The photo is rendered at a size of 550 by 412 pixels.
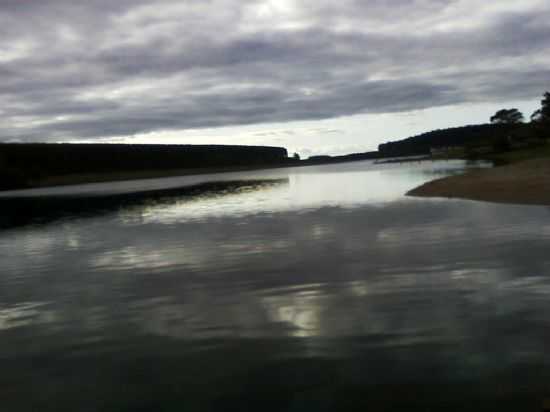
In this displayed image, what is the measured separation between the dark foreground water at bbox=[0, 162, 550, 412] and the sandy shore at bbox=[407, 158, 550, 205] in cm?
1057

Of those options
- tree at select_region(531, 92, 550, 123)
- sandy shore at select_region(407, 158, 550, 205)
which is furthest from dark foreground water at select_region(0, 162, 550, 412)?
tree at select_region(531, 92, 550, 123)

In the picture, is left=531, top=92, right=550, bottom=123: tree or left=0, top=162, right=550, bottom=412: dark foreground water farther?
left=531, top=92, right=550, bottom=123: tree

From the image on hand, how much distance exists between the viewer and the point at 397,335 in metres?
11.7

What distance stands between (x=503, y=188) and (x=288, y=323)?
33746mm

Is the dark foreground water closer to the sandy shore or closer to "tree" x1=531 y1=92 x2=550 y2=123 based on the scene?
the sandy shore

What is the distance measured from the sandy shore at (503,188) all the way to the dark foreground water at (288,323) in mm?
10572

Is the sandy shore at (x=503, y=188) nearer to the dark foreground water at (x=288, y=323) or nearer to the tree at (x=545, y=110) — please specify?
the dark foreground water at (x=288, y=323)

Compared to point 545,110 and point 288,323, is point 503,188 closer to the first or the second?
point 288,323

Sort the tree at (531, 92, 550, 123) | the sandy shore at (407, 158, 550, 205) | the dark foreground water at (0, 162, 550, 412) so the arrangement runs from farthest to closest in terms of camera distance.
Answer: the tree at (531, 92, 550, 123)
the sandy shore at (407, 158, 550, 205)
the dark foreground water at (0, 162, 550, 412)

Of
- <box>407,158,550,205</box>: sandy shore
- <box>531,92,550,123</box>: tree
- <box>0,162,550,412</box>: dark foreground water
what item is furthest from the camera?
<box>531,92,550,123</box>: tree

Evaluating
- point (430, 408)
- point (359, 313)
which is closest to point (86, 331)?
point (359, 313)

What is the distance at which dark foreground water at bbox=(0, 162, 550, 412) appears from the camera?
30.8 feet

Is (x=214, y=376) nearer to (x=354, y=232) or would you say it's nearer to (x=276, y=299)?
(x=276, y=299)

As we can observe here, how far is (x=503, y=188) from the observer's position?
4234cm
